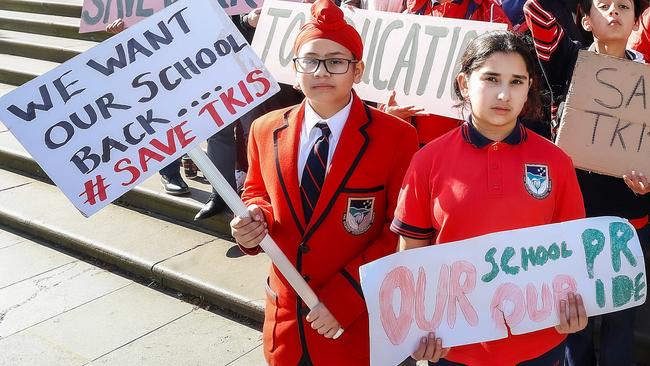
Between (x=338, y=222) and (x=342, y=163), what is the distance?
184mm

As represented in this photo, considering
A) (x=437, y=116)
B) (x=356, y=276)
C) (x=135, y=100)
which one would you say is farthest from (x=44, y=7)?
(x=356, y=276)

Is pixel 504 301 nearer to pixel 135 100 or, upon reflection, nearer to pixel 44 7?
pixel 135 100

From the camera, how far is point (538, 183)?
2.02 meters

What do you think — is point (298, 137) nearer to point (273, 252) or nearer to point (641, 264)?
point (273, 252)

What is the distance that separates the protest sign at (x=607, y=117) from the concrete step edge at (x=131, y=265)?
2.10 metres

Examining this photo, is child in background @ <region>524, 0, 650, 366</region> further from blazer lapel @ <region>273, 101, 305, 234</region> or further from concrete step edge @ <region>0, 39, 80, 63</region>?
concrete step edge @ <region>0, 39, 80, 63</region>

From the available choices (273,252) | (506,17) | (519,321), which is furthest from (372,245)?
(506,17)

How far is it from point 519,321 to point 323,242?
65 centimetres

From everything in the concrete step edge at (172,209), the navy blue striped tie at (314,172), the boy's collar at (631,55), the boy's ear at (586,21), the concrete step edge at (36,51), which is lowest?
the concrete step edge at (36,51)

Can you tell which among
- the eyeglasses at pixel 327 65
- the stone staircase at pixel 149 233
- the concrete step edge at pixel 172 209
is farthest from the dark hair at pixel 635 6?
the concrete step edge at pixel 172 209

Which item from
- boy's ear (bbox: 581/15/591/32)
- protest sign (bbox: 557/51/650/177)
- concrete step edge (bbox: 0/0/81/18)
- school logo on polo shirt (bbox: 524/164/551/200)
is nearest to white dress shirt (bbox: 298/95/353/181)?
school logo on polo shirt (bbox: 524/164/551/200)

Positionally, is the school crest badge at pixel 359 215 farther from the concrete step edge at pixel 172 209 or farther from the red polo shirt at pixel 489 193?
the concrete step edge at pixel 172 209

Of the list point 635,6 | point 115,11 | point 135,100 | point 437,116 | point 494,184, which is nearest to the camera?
point 494,184

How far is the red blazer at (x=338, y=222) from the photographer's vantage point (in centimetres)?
236
